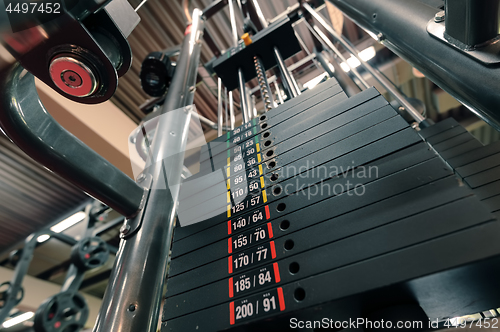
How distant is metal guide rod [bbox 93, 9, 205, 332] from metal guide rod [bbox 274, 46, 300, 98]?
1.46 ft

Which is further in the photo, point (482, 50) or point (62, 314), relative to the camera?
point (62, 314)

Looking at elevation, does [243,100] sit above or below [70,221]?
below

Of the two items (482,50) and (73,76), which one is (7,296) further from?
(482,50)

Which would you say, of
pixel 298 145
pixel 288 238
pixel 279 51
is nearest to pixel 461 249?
pixel 288 238

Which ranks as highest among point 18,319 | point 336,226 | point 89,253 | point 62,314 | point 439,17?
point 18,319

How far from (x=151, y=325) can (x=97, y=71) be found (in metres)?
0.56

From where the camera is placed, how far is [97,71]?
0.48 m

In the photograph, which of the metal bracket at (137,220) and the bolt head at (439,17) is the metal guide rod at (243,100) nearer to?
the metal bracket at (137,220)

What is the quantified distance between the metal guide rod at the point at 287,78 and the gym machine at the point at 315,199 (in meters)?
0.33

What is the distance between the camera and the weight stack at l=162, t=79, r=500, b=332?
0.42m

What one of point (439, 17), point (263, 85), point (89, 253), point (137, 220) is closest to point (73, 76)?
point (137, 220)

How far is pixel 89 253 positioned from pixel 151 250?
255 cm

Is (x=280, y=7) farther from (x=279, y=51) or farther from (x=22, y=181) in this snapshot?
(x=22, y=181)

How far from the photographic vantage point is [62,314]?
2.40 meters
